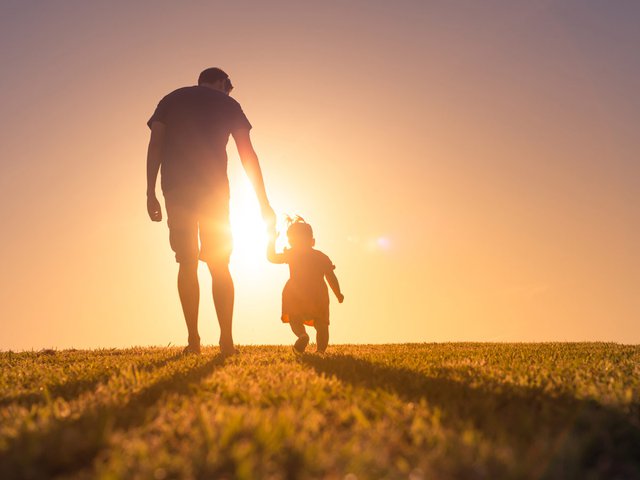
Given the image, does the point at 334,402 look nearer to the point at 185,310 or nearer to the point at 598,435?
the point at 598,435

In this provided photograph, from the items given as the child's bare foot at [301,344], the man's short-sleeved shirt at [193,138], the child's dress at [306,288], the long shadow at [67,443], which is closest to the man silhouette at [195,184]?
the man's short-sleeved shirt at [193,138]

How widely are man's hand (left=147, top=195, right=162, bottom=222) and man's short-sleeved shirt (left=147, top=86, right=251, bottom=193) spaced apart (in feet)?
0.97

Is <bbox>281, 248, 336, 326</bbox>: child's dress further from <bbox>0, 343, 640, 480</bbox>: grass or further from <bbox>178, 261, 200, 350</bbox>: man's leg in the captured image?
<bbox>0, 343, 640, 480</bbox>: grass

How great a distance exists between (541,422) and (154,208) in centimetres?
544

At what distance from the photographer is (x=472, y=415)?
2.88 metres

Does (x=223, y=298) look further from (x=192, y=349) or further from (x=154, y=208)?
(x=154, y=208)

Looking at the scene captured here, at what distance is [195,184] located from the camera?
260 inches

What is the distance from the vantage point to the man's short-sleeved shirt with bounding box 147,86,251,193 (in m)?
6.64

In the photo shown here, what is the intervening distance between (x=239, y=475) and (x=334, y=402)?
1.39 m

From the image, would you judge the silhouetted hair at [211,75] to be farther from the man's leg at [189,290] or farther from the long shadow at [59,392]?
the long shadow at [59,392]

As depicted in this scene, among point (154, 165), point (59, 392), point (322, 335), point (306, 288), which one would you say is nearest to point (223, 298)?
point (306, 288)

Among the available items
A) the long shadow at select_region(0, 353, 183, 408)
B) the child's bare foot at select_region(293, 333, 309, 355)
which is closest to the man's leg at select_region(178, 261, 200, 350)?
the child's bare foot at select_region(293, 333, 309, 355)

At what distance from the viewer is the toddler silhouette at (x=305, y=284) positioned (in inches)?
310

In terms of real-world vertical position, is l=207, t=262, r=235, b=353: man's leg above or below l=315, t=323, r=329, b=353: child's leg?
above
